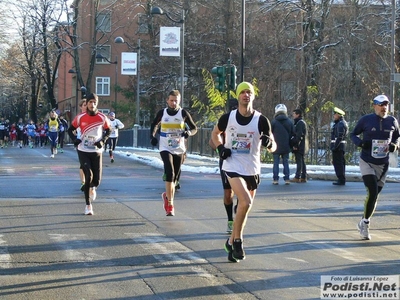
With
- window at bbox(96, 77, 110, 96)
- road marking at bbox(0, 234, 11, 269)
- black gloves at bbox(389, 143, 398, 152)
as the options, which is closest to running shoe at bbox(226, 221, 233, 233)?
black gloves at bbox(389, 143, 398, 152)

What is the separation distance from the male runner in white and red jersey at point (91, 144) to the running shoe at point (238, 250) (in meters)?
4.48

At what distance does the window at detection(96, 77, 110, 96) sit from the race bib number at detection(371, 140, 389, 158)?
67.0m

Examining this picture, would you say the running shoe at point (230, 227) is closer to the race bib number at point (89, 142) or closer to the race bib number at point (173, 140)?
the race bib number at point (173, 140)

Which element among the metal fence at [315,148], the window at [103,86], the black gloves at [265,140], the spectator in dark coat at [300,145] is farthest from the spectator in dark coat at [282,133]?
the window at [103,86]

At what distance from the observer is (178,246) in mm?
9203

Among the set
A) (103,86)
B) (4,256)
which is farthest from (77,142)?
(103,86)

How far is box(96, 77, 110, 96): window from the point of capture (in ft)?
250

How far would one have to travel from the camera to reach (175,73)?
52.0 metres

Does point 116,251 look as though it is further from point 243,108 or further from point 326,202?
point 326,202

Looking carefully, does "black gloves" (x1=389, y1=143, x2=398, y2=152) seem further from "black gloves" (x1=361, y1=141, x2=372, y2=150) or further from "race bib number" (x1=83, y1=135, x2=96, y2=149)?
"race bib number" (x1=83, y1=135, x2=96, y2=149)

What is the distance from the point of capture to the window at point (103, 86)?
76.1 metres

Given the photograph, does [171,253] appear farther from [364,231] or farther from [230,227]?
[364,231]

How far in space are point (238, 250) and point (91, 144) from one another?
16.0ft

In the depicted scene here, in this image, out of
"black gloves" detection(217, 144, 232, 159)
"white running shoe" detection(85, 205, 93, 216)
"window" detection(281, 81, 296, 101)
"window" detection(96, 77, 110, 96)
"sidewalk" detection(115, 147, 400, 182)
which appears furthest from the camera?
"window" detection(96, 77, 110, 96)
